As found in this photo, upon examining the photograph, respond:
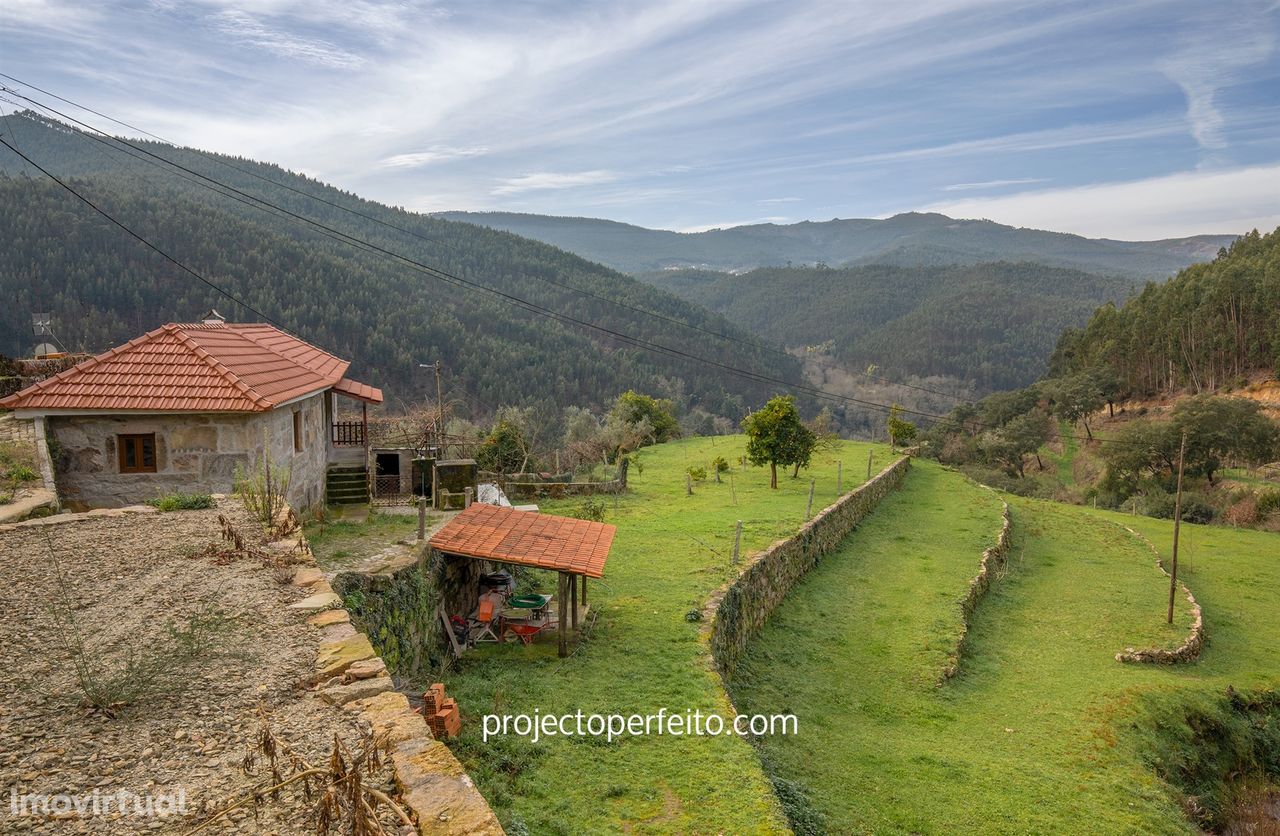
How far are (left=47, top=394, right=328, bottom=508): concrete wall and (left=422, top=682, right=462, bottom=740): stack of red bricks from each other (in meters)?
5.04

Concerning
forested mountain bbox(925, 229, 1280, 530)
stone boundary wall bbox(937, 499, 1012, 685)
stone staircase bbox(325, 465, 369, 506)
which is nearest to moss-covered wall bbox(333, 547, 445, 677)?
stone staircase bbox(325, 465, 369, 506)

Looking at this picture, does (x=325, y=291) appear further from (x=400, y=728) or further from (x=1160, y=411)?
A: (x=1160, y=411)

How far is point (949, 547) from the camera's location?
2175 centimetres

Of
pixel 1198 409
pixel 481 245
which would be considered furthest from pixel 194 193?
pixel 1198 409

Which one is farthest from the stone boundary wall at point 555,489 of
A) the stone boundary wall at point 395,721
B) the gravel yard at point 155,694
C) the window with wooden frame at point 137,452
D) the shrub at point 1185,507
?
the shrub at point 1185,507

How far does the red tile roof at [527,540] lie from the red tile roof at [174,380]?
3.26 m

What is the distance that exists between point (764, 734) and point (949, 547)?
1386cm

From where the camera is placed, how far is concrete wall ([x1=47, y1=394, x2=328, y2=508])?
9.98 m

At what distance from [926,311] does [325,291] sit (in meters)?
92.7

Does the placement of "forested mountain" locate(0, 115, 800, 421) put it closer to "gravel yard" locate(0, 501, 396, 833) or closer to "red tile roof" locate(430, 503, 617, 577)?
"red tile roof" locate(430, 503, 617, 577)

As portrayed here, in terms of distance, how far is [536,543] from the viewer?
11.1m

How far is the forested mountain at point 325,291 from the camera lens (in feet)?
169

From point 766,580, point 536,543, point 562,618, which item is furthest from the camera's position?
point 766,580
